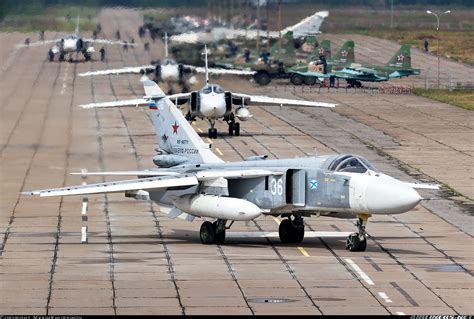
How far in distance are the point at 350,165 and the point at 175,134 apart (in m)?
6.69

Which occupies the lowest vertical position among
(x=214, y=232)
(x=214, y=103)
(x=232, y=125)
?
(x=232, y=125)

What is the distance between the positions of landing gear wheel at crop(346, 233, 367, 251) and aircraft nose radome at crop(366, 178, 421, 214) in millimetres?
1438

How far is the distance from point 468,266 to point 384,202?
2.65 m

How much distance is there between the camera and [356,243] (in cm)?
3775

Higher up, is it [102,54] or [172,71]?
[172,71]

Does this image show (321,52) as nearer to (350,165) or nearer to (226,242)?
(226,242)

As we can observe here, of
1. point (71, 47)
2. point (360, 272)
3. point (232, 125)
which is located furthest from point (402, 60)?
point (360, 272)

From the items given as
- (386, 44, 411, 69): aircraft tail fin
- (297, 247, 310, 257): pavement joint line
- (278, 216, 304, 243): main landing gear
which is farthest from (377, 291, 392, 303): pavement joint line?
(386, 44, 411, 69): aircraft tail fin

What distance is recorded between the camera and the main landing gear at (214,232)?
129 feet

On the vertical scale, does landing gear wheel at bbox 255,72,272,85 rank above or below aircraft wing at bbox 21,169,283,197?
below

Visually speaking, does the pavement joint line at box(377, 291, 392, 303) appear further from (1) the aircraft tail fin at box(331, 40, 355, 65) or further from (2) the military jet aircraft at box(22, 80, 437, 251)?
(1) the aircraft tail fin at box(331, 40, 355, 65)

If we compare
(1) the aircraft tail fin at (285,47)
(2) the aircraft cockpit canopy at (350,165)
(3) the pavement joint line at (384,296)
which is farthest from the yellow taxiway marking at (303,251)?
(1) the aircraft tail fin at (285,47)

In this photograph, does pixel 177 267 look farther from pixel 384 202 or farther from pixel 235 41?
pixel 235 41

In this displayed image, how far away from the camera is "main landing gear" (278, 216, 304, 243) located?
39.4 meters
